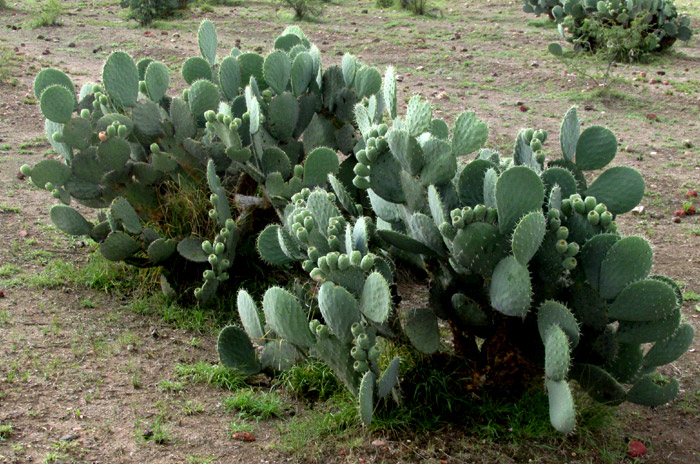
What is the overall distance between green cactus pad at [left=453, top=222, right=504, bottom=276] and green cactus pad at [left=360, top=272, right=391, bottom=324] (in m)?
0.28

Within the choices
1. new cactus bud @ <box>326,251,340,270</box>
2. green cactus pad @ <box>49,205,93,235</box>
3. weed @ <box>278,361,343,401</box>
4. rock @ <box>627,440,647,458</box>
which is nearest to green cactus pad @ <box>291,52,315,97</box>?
green cactus pad @ <box>49,205,93,235</box>

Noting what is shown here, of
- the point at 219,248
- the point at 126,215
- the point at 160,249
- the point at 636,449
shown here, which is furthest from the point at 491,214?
the point at 126,215

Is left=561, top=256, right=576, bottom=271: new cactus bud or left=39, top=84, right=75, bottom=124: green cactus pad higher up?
left=39, top=84, right=75, bottom=124: green cactus pad

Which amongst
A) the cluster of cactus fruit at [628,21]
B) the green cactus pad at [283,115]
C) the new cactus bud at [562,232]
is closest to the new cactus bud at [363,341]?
the new cactus bud at [562,232]

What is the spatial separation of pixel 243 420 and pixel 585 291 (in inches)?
50.4

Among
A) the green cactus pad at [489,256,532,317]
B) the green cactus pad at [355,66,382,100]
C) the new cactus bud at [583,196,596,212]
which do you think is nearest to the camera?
the green cactus pad at [489,256,532,317]

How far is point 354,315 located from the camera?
264cm

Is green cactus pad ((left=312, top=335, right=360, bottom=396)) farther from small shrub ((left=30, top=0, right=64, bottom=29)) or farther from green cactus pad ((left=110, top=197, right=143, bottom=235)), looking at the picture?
small shrub ((left=30, top=0, right=64, bottom=29))

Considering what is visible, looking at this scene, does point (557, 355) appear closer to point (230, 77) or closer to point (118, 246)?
point (118, 246)

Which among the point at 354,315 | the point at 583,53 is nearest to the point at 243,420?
the point at 354,315

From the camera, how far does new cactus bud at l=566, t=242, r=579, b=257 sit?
2.60m

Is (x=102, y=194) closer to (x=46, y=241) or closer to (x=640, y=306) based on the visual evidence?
(x=46, y=241)

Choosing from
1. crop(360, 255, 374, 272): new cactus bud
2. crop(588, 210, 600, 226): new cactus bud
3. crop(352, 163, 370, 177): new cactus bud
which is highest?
crop(352, 163, 370, 177): new cactus bud

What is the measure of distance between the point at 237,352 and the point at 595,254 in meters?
1.39
